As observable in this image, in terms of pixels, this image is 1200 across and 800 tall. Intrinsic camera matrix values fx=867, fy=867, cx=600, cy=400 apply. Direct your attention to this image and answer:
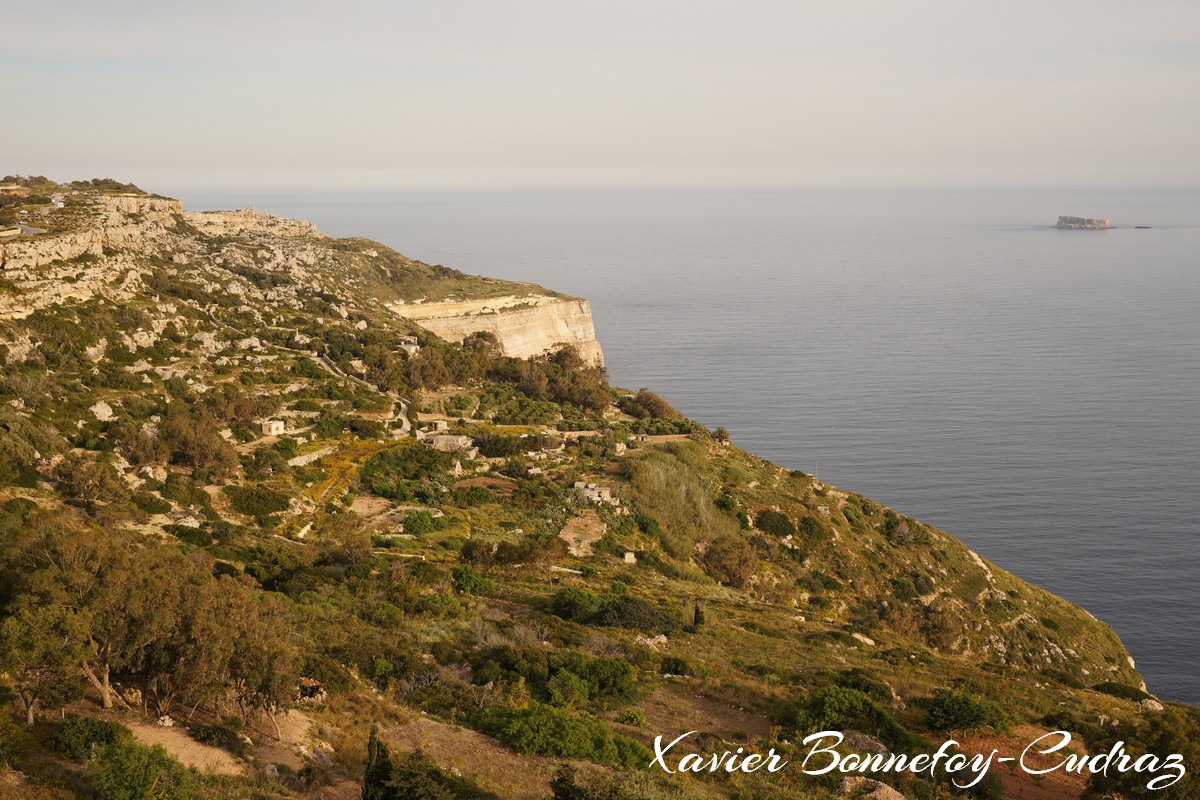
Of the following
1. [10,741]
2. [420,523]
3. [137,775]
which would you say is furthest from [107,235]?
[137,775]

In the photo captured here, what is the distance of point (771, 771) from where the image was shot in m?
18.7

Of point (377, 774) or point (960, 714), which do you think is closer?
point (377, 774)

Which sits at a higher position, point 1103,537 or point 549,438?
point 549,438

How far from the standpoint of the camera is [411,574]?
3122 cm

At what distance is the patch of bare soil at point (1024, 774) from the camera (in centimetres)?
1925

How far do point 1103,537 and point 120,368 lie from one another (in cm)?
6744

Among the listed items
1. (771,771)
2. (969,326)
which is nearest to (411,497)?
(771,771)

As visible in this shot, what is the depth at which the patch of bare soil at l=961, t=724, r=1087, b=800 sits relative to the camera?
19250 millimetres

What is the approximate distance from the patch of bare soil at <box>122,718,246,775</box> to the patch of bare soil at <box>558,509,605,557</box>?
25.1 meters

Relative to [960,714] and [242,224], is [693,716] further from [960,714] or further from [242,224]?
[242,224]

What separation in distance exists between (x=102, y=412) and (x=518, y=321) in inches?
2446

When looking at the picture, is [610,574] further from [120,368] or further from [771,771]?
[120,368]

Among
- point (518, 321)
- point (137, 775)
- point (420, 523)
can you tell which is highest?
point (518, 321)

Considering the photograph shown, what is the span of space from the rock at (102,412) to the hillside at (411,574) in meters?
0.22
